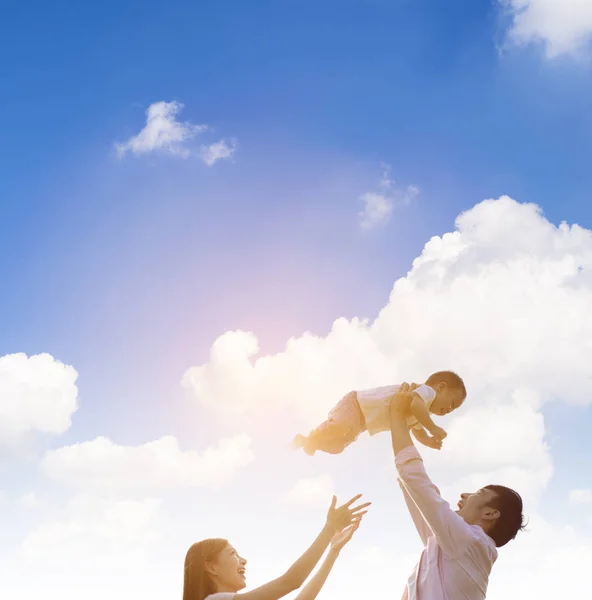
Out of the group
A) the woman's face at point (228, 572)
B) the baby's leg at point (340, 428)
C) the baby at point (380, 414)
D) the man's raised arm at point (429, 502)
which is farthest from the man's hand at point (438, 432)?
the woman's face at point (228, 572)

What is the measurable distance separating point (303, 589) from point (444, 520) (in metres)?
2.59

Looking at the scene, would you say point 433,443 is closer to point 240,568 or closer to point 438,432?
point 438,432

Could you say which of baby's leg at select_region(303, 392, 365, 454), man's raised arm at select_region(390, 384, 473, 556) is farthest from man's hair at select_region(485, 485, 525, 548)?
baby's leg at select_region(303, 392, 365, 454)

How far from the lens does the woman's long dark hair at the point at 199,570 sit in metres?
6.36

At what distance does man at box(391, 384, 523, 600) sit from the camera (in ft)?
16.7

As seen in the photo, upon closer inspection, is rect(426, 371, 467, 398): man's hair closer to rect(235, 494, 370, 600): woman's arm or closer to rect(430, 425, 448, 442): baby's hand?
rect(430, 425, 448, 442): baby's hand

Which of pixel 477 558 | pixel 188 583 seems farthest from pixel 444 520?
pixel 188 583

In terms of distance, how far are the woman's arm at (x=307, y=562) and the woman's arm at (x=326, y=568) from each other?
0.55 meters

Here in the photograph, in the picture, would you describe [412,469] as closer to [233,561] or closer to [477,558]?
[477,558]

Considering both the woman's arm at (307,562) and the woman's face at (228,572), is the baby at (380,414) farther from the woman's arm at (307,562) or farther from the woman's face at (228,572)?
the woman's face at (228,572)

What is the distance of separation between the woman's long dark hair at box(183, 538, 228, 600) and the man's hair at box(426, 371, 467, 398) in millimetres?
4017

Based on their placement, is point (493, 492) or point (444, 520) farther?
point (493, 492)

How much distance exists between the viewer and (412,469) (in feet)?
17.4

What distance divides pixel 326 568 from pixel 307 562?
3.49 feet
